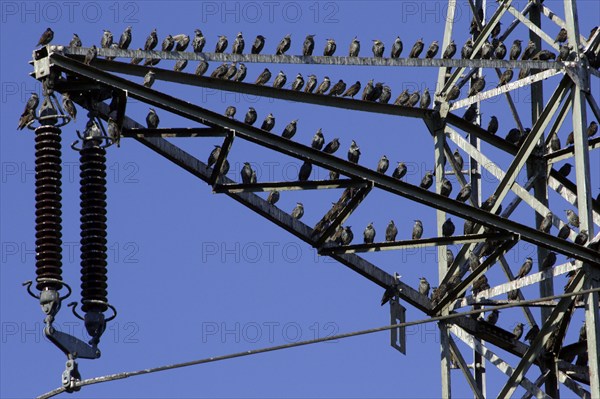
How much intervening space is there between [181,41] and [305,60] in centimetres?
304

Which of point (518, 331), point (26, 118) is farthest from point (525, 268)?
point (26, 118)

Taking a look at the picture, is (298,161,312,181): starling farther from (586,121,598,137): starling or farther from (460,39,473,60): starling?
(586,121,598,137): starling

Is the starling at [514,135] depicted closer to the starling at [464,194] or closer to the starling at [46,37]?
the starling at [464,194]

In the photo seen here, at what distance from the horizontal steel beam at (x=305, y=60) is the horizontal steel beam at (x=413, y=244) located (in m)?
2.87

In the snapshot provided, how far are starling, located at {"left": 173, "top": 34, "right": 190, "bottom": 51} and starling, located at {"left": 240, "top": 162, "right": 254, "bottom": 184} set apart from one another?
2.91 meters

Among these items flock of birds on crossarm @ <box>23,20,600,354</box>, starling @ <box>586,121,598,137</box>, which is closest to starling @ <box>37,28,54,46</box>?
flock of birds on crossarm @ <box>23,20,600,354</box>

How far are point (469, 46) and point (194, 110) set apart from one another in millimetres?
8571

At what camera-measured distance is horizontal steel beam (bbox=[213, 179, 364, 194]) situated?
41.2 meters

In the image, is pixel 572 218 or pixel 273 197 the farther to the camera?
pixel 572 218

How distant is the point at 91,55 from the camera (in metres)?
40.0

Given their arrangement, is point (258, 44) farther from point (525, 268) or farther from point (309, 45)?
point (525, 268)

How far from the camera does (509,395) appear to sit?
42906mm

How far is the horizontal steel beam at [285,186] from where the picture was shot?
41.2 meters

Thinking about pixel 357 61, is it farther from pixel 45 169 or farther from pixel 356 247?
pixel 45 169
